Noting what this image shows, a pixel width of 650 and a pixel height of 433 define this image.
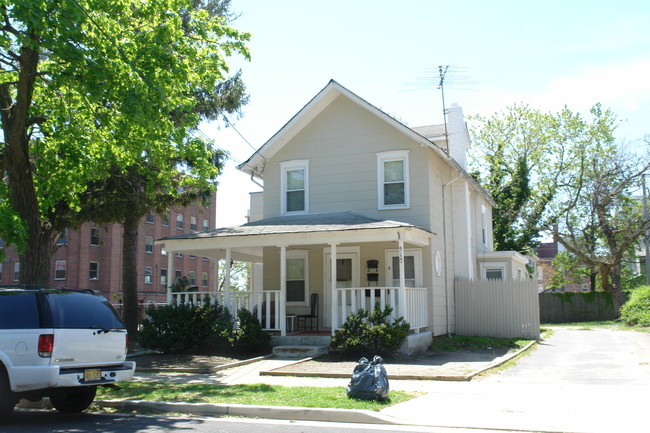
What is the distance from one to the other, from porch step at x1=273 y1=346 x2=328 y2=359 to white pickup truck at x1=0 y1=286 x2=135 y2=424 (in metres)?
6.49

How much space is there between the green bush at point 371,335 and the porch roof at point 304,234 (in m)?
1.90

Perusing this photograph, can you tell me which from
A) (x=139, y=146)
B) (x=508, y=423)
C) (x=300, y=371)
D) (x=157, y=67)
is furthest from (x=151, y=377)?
(x=508, y=423)

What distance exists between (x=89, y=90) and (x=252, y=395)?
6.67 metres

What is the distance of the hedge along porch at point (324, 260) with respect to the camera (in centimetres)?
1538

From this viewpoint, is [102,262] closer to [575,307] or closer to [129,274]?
[129,274]

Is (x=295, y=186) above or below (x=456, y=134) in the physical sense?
below

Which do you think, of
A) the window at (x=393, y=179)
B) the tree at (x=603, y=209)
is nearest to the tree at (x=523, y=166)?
Answer: the tree at (x=603, y=209)

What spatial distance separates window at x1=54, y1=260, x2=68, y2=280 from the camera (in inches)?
1895

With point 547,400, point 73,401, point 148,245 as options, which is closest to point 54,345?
point 73,401

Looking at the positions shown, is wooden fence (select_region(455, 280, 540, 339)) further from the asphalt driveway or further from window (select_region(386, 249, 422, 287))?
the asphalt driveway

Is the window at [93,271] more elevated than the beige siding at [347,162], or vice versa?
the beige siding at [347,162]

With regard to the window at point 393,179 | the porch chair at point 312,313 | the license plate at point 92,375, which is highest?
the window at point 393,179

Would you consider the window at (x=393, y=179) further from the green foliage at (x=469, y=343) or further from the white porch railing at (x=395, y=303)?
the green foliage at (x=469, y=343)

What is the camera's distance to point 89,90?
11.8m
